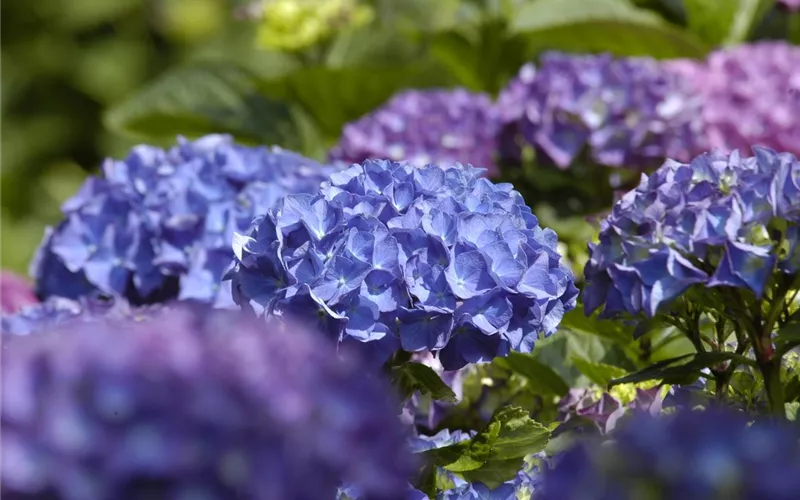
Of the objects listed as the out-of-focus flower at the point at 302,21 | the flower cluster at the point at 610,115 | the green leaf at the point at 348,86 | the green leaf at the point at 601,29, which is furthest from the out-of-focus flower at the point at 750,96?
the out-of-focus flower at the point at 302,21


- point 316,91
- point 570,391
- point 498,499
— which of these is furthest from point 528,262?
point 316,91

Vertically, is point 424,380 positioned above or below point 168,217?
above

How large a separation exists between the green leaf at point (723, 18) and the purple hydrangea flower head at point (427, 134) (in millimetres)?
530

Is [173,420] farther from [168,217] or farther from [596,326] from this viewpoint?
[168,217]

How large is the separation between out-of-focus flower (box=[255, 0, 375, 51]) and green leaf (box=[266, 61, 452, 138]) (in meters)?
0.06

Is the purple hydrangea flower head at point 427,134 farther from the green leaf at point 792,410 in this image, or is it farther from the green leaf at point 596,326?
the green leaf at point 792,410

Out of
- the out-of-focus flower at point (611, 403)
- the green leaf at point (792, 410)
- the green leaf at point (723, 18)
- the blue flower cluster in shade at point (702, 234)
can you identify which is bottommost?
the green leaf at point (723, 18)

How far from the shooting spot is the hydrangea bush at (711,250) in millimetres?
830

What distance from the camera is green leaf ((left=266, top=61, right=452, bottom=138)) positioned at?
192cm

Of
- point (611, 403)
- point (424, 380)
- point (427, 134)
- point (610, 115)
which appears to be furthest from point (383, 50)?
point (424, 380)

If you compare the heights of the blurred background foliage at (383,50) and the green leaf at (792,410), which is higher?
the green leaf at (792,410)

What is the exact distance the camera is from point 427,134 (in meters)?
1.67

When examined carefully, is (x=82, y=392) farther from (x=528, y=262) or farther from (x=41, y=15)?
(x=41, y=15)

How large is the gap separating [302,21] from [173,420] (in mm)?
1510
